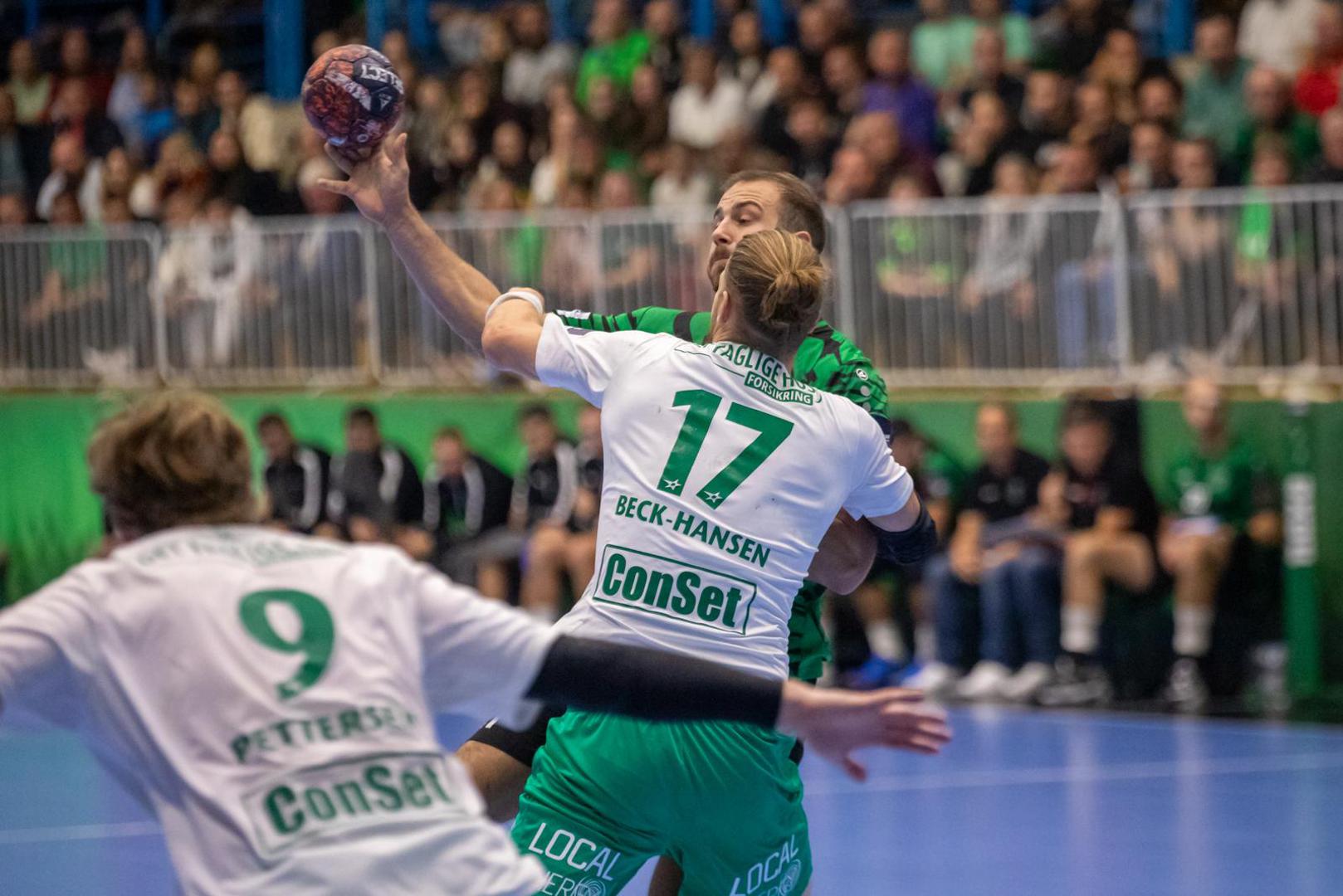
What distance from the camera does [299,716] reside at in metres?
2.81

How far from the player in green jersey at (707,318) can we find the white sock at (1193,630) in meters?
6.50

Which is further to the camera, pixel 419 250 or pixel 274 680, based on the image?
pixel 419 250

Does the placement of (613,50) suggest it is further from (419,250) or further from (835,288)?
(419,250)

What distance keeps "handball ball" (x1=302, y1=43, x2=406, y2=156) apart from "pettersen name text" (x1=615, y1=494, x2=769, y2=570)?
50.3 inches

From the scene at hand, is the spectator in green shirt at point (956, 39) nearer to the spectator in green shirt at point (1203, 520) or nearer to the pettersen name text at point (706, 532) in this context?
the spectator in green shirt at point (1203, 520)

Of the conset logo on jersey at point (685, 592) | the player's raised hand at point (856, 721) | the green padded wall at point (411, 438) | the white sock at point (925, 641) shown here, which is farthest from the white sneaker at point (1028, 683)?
the player's raised hand at point (856, 721)

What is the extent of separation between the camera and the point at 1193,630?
10.7 meters

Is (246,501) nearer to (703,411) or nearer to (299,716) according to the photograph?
(299,716)

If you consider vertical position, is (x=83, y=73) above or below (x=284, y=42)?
below

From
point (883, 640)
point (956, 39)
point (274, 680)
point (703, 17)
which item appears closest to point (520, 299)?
point (274, 680)

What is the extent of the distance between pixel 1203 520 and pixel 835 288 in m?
2.64

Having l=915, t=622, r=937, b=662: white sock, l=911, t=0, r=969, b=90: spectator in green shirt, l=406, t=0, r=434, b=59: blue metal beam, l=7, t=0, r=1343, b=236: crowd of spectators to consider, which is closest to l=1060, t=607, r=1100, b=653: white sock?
l=915, t=622, r=937, b=662: white sock

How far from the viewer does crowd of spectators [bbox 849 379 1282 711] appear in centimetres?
1077

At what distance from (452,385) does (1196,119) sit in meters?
5.03
